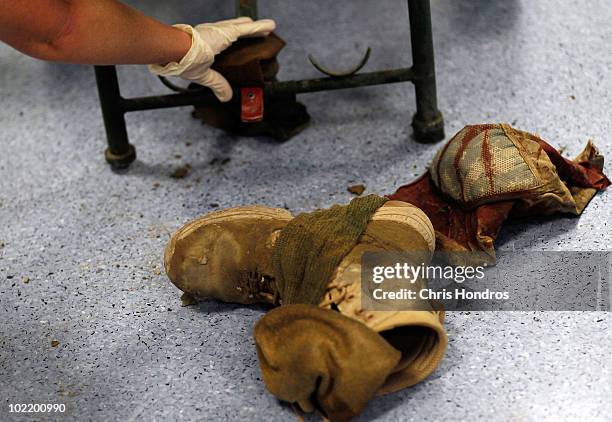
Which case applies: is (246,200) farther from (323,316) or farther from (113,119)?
(323,316)

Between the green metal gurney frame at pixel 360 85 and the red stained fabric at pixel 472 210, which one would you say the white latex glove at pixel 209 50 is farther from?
the red stained fabric at pixel 472 210

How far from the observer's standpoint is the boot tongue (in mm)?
1100

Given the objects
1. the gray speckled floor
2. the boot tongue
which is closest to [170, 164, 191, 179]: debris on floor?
the gray speckled floor

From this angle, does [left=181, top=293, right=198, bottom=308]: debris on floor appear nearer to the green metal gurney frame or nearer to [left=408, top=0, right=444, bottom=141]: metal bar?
the green metal gurney frame

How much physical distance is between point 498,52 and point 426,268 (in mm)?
714

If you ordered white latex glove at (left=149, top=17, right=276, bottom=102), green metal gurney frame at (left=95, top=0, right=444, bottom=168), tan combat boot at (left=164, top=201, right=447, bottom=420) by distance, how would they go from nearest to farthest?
tan combat boot at (left=164, top=201, right=447, bottom=420)
white latex glove at (left=149, top=17, right=276, bottom=102)
green metal gurney frame at (left=95, top=0, right=444, bottom=168)

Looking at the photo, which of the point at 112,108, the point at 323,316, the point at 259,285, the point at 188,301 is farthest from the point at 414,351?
the point at 112,108

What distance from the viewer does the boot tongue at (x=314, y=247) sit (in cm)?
110

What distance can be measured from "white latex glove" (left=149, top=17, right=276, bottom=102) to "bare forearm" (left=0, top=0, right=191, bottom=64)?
0.12ft

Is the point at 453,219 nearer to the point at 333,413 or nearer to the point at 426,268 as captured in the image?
the point at 426,268

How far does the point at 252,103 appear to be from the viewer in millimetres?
1457

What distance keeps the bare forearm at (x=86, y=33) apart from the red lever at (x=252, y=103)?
18cm

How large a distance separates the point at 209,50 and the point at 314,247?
0.43 m

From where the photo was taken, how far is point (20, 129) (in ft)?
5.52
